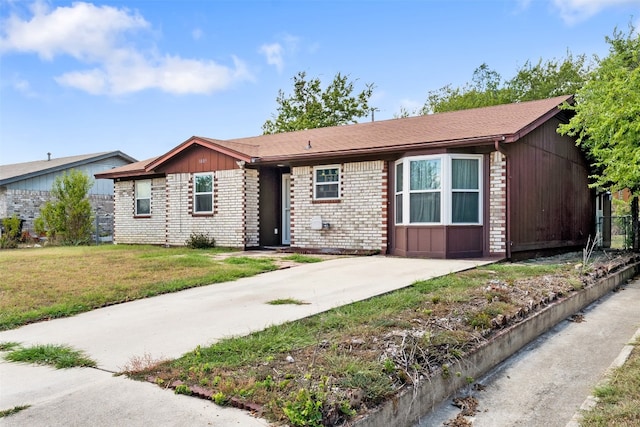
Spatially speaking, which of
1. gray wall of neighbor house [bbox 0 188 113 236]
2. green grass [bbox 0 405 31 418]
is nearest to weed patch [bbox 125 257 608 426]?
green grass [bbox 0 405 31 418]

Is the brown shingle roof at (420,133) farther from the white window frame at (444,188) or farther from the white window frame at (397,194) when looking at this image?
the white window frame at (397,194)

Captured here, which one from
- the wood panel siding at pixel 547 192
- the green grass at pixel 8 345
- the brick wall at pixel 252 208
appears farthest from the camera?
the brick wall at pixel 252 208

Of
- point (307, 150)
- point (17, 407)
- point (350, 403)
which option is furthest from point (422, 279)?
point (307, 150)

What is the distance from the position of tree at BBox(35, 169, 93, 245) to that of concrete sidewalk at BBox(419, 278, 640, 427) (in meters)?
18.6

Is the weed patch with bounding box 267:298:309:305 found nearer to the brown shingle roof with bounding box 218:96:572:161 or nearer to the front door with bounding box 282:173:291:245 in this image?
the brown shingle roof with bounding box 218:96:572:161

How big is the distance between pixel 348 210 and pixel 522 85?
28231mm

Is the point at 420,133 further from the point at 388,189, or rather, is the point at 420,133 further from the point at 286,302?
the point at 286,302

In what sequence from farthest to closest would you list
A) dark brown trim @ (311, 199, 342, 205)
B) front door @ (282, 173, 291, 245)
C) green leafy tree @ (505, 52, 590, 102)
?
green leafy tree @ (505, 52, 590, 102) → front door @ (282, 173, 291, 245) → dark brown trim @ (311, 199, 342, 205)

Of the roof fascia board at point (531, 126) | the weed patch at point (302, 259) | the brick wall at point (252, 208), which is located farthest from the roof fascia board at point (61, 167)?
the roof fascia board at point (531, 126)

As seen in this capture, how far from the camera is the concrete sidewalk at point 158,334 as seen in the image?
2.91 metres

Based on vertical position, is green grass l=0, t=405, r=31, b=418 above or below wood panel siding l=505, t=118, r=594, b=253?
below

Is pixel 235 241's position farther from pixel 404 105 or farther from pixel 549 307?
pixel 404 105

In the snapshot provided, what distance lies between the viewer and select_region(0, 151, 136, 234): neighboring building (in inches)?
902

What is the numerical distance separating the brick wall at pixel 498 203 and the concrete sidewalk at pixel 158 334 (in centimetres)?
197
